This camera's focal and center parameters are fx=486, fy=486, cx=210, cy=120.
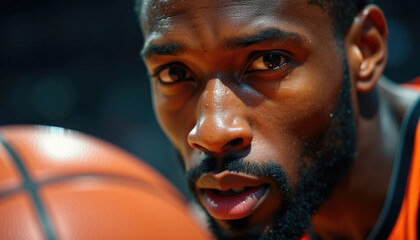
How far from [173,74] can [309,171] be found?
419 millimetres

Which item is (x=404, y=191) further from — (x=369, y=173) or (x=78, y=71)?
(x=78, y=71)

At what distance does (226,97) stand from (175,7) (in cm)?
24

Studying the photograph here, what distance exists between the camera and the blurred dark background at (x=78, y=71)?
6.49 metres

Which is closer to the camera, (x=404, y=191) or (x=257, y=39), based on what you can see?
(x=257, y=39)

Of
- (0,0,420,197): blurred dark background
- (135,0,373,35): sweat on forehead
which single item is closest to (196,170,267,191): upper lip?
(135,0,373,35): sweat on forehead

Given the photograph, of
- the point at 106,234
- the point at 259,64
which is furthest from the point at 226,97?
the point at 106,234

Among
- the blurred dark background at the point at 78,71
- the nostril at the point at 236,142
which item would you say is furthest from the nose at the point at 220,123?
the blurred dark background at the point at 78,71

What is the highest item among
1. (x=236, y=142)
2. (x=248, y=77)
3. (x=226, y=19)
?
(x=226, y=19)

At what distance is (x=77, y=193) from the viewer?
139 centimetres

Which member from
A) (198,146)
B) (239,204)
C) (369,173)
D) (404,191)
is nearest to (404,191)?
(404,191)

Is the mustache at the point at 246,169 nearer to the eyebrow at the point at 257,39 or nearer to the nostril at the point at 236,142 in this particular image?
the nostril at the point at 236,142

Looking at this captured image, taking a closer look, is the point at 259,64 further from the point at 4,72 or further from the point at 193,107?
the point at 4,72

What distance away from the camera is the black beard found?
1104mm

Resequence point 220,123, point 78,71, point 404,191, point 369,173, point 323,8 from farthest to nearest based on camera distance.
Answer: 1. point 78,71
2. point 369,173
3. point 404,191
4. point 323,8
5. point 220,123
